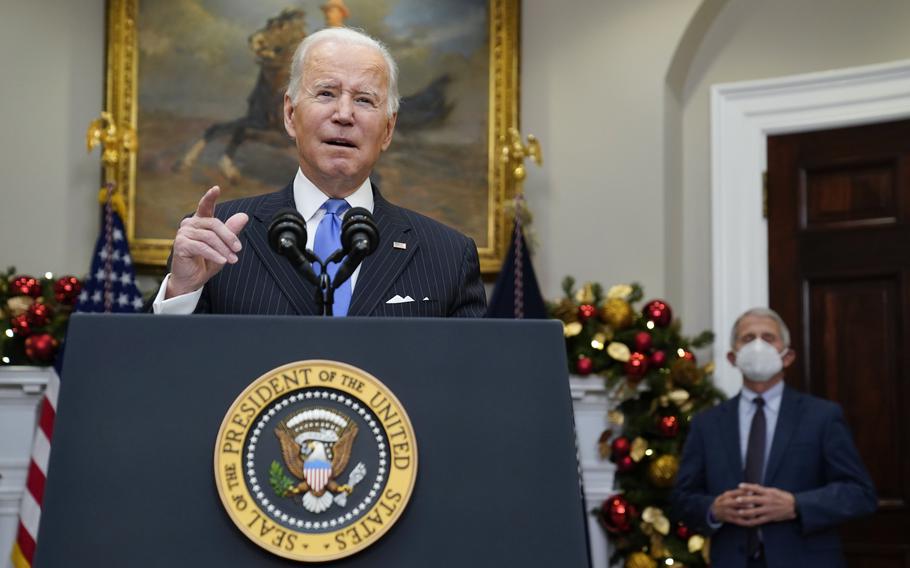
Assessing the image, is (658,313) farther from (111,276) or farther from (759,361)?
(111,276)

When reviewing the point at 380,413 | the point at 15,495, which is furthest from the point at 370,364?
the point at 15,495

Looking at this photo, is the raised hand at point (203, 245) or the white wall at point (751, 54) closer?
the raised hand at point (203, 245)

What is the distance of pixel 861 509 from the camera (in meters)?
5.02

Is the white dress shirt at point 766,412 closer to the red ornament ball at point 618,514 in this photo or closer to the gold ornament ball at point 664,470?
the gold ornament ball at point 664,470

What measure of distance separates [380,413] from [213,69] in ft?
18.5

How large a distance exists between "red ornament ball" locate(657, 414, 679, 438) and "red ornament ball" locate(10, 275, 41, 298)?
10.2ft

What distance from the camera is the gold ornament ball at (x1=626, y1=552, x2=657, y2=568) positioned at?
6.06m

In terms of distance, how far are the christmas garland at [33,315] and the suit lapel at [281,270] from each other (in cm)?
410

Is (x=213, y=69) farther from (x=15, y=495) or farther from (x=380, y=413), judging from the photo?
(x=380, y=413)

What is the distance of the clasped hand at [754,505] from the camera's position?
496 centimetres

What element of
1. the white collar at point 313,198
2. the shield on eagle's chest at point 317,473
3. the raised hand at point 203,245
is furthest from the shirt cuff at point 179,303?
the shield on eagle's chest at point 317,473

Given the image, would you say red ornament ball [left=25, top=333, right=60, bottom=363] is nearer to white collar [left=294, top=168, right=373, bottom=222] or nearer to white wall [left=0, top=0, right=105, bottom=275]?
white wall [left=0, top=0, right=105, bottom=275]

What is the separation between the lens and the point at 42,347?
6.01 meters

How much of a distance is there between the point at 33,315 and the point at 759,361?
3373 mm
